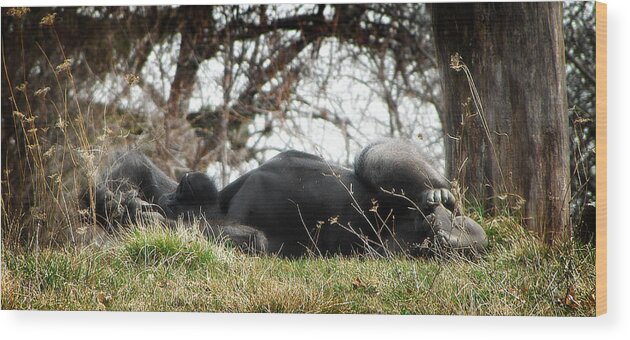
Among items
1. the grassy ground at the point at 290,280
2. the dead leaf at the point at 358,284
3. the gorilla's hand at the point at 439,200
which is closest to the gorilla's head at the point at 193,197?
the grassy ground at the point at 290,280

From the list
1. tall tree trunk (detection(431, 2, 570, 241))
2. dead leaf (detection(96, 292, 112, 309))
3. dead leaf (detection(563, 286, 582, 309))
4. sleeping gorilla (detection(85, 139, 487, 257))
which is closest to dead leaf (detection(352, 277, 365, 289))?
sleeping gorilla (detection(85, 139, 487, 257))

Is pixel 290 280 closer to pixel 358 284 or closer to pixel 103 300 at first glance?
pixel 358 284

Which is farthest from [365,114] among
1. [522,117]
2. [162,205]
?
[162,205]

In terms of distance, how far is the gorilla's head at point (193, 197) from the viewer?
298 inches

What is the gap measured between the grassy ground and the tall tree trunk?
24 cm

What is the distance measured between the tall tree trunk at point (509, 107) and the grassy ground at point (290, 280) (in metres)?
0.24

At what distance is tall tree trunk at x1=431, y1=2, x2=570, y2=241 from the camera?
7.14 metres

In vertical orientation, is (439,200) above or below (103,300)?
above

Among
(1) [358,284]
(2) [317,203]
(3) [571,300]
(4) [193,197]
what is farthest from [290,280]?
(3) [571,300]

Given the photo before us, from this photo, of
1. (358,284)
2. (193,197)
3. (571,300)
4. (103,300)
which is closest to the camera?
(571,300)

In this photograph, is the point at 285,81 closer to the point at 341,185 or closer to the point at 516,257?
the point at 341,185

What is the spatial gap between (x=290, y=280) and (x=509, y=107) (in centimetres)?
177

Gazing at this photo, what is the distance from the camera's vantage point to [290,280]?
23.9 feet

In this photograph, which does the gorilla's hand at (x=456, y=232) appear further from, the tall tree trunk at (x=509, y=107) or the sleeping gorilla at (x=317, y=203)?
the tall tree trunk at (x=509, y=107)
